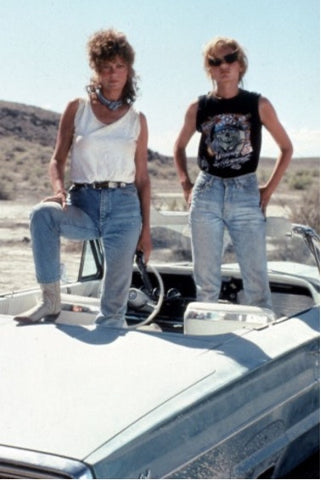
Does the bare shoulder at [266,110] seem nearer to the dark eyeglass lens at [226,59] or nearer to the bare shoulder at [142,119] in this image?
the dark eyeglass lens at [226,59]

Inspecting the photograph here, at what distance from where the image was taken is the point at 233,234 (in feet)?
14.5

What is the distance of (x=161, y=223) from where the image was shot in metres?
4.83

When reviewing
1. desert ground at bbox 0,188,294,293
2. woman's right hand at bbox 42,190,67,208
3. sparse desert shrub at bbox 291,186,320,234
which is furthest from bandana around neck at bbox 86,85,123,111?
sparse desert shrub at bbox 291,186,320,234

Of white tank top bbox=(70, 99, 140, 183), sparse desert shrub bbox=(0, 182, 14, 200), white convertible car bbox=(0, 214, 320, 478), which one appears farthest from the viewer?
sparse desert shrub bbox=(0, 182, 14, 200)

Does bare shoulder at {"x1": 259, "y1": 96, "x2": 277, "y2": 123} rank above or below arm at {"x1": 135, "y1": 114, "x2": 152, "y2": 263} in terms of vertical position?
above

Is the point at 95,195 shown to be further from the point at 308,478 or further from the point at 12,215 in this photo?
the point at 12,215

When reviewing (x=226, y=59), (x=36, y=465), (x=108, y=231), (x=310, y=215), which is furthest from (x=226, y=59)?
(x=310, y=215)

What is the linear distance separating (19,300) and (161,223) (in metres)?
0.98

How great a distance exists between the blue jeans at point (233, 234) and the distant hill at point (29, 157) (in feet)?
59.4

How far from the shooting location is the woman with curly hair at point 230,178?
4359 mm

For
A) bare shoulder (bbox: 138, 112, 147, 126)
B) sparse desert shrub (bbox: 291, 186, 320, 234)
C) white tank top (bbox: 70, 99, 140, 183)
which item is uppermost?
bare shoulder (bbox: 138, 112, 147, 126)

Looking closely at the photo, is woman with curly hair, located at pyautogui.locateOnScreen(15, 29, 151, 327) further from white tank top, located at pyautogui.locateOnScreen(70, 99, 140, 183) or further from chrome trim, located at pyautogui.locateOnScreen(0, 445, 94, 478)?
chrome trim, located at pyautogui.locateOnScreen(0, 445, 94, 478)

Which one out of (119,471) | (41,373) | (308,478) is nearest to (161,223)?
(308,478)

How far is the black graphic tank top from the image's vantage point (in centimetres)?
436
